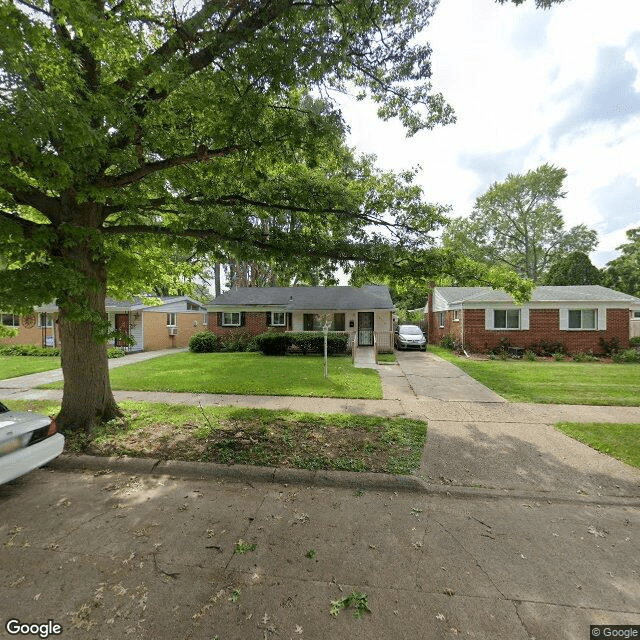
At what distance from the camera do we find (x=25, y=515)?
11.9 feet

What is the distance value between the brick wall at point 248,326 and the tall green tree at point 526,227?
25.6 metres

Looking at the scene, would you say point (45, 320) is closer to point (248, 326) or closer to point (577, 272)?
point (248, 326)

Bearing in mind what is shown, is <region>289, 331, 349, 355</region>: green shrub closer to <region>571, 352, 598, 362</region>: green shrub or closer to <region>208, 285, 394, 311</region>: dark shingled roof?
<region>208, 285, 394, 311</region>: dark shingled roof

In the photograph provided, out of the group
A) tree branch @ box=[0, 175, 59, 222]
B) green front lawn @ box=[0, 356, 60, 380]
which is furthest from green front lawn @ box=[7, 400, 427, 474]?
green front lawn @ box=[0, 356, 60, 380]

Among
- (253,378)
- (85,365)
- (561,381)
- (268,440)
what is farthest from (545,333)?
(85,365)

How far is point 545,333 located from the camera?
1753 cm

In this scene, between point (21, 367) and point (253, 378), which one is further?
point (21, 367)

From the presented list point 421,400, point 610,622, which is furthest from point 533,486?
point 421,400

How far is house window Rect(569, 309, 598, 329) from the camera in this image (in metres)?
17.2

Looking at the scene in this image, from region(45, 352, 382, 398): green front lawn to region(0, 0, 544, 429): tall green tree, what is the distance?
11.9ft

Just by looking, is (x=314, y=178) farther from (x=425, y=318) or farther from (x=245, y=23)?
A: (x=425, y=318)

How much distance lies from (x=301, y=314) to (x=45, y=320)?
16.0 metres

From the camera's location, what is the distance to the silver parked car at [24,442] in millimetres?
3785

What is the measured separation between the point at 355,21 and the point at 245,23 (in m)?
1.66
